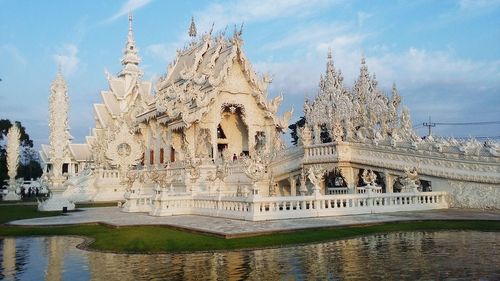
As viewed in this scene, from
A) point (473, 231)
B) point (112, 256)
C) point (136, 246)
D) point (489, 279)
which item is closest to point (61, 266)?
point (112, 256)

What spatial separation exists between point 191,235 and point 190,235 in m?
0.02

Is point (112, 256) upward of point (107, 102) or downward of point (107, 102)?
downward

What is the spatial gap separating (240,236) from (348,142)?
1216 cm

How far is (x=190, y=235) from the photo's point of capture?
10.8 metres

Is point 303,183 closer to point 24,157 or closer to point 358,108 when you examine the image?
point 358,108

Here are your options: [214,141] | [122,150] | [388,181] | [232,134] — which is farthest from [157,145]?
[388,181]

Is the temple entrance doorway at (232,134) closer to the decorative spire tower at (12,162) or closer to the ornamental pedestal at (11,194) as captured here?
the ornamental pedestal at (11,194)

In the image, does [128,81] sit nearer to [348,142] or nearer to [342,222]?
[348,142]

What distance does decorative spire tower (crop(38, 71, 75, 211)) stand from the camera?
870 inches

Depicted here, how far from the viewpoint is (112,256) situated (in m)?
8.65

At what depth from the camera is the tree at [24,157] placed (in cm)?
4793

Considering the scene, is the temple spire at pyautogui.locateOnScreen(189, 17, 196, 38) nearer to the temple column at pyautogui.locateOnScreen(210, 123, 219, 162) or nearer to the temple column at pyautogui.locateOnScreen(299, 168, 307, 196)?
the temple column at pyautogui.locateOnScreen(210, 123, 219, 162)

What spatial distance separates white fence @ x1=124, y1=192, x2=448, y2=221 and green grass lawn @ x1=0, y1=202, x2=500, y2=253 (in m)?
2.45

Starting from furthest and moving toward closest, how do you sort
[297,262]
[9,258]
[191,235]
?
[191,235]
[9,258]
[297,262]
